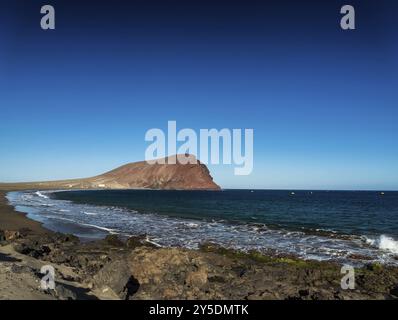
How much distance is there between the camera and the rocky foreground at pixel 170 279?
36.8ft

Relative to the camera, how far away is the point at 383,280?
15.5 metres

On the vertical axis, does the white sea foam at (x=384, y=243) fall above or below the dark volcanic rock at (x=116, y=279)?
below

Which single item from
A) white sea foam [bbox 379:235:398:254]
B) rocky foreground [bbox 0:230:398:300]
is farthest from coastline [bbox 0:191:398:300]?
white sea foam [bbox 379:235:398:254]

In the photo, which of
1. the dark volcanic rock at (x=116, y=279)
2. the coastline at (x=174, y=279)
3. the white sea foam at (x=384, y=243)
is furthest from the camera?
the white sea foam at (x=384, y=243)

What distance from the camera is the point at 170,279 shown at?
43.8ft

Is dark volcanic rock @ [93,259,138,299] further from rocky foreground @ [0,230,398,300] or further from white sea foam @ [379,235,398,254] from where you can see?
white sea foam @ [379,235,398,254]

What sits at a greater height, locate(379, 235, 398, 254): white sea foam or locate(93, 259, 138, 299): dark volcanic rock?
locate(93, 259, 138, 299): dark volcanic rock

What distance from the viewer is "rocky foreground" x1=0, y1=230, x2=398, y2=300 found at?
11210mm

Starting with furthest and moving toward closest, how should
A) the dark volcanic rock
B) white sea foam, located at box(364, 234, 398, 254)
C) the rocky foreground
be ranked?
white sea foam, located at box(364, 234, 398, 254)
the dark volcanic rock
the rocky foreground

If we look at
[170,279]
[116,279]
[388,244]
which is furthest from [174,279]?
[388,244]

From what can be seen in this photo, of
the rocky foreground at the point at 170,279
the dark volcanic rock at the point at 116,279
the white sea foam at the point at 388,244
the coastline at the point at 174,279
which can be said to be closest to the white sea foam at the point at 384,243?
the white sea foam at the point at 388,244

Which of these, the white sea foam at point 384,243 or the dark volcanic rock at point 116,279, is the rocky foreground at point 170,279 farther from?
the white sea foam at point 384,243
